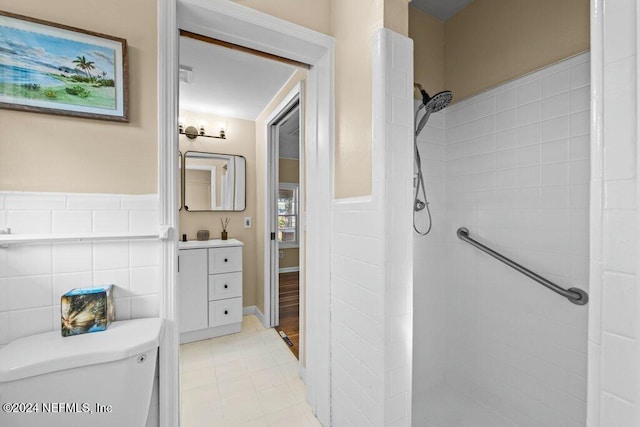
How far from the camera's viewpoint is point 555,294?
51.9 inches

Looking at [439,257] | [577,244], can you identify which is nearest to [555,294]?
[577,244]

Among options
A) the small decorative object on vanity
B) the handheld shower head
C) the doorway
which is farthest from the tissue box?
the small decorative object on vanity

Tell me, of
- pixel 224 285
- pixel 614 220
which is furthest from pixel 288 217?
pixel 614 220

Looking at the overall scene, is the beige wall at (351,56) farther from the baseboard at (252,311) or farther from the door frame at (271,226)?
the baseboard at (252,311)

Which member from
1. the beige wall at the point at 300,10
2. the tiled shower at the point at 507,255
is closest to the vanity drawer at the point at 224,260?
the tiled shower at the point at 507,255

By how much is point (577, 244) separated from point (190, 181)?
3.14 meters

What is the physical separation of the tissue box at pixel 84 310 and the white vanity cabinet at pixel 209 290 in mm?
1548

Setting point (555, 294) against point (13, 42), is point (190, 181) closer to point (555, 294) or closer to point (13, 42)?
point (13, 42)

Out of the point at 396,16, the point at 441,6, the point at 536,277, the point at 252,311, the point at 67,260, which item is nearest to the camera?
the point at 67,260

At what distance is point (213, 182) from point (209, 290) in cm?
120

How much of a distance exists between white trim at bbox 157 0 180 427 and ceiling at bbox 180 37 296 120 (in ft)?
2.10

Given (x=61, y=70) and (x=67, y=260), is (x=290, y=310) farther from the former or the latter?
(x=61, y=70)

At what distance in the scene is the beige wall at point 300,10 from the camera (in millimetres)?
1223

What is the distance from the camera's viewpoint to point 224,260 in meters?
2.59
